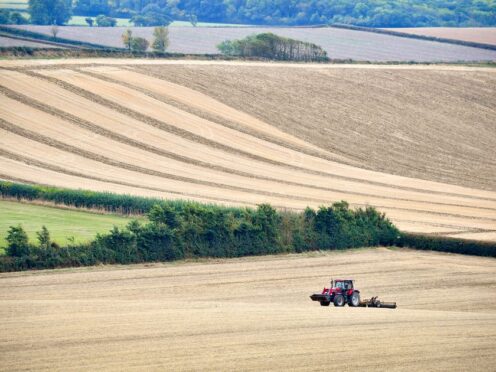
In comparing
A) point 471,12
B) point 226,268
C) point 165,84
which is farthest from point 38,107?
point 471,12

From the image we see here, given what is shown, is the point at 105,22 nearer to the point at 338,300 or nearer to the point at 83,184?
the point at 83,184

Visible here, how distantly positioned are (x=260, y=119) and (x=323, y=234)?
30.4 m

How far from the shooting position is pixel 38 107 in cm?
7181

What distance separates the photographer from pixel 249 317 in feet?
107

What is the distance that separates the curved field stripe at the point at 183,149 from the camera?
206 ft

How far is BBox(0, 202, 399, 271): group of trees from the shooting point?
42.4 metres

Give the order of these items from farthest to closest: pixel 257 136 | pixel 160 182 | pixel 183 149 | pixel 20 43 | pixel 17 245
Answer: pixel 20 43 → pixel 257 136 → pixel 183 149 → pixel 160 182 → pixel 17 245

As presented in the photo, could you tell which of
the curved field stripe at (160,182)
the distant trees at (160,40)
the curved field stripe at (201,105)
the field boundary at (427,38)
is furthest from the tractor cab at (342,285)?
the field boundary at (427,38)

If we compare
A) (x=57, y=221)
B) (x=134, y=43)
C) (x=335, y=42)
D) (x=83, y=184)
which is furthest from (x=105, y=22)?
(x=57, y=221)

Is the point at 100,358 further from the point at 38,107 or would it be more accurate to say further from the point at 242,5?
the point at 242,5

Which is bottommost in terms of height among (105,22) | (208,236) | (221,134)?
(221,134)

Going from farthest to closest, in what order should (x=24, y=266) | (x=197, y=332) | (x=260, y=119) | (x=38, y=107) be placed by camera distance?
(x=260, y=119)
(x=38, y=107)
(x=24, y=266)
(x=197, y=332)

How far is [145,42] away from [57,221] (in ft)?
207

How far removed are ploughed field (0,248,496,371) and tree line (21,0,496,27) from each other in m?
122
